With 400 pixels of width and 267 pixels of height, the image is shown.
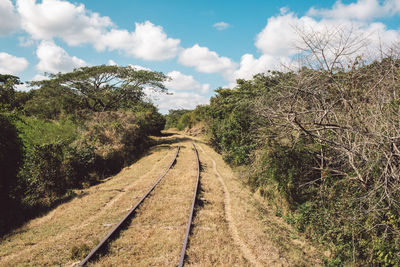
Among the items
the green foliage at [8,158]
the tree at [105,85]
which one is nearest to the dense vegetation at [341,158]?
the green foliage at [8,158]

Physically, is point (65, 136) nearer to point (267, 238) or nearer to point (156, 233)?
point (156, 233)

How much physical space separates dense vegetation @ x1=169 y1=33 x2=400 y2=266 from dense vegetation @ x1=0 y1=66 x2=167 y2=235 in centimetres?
880

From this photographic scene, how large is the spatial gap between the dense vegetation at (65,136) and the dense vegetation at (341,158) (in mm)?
8799

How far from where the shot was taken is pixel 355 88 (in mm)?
7430

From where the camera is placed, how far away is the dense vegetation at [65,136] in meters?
8.23

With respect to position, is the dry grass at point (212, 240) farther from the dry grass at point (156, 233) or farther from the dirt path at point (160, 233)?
the dry grass at point (156, 233)

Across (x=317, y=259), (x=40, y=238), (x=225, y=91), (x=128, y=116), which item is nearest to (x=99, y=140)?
(x=128, y=116)

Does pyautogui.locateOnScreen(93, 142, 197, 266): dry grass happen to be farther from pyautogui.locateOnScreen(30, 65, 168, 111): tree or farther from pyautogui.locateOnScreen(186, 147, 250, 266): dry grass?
pyautogui.locateOnScreen(30, 65, 168, 111): tree

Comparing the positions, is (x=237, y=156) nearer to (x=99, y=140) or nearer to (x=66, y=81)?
(x=99, y=140)

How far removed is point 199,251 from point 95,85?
24078 mm

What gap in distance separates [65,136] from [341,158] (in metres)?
16.5

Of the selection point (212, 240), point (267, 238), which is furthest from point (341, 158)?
point (212, 240)

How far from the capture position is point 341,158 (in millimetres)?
6742

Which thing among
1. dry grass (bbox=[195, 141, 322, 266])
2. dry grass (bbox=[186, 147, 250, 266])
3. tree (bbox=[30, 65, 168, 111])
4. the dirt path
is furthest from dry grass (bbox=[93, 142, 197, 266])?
tree (bbox=[30, 65, 168, 111])
